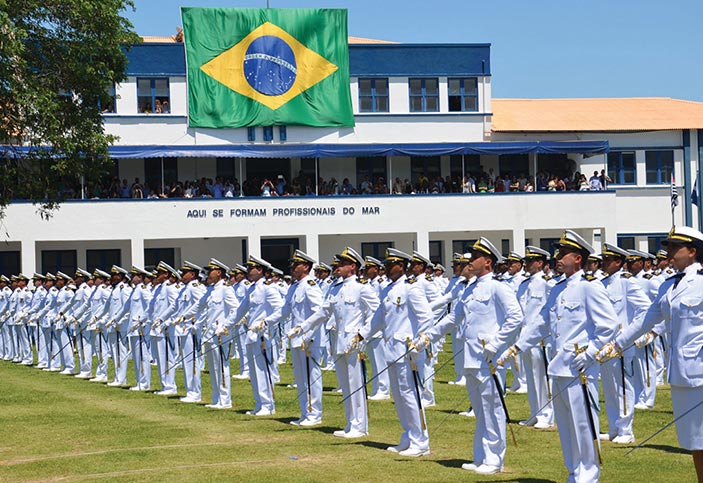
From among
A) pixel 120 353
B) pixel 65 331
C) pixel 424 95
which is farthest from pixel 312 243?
pixel 120 353

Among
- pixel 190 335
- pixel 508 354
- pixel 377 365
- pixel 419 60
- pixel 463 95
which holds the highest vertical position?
pixel 419 60

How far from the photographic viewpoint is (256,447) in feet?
49.1

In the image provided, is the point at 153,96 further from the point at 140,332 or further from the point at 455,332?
the point at 455,332

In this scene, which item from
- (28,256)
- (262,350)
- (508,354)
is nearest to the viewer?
(508,354)

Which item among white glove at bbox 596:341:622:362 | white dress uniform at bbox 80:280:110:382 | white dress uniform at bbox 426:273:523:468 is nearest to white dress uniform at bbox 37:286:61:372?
white dress uniform at bbox 80:280:110:382

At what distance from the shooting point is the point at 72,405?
2123cm

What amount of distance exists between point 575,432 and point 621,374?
13.9 feet

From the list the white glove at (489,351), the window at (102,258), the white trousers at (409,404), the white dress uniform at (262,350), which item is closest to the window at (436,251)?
the window at (102,258)

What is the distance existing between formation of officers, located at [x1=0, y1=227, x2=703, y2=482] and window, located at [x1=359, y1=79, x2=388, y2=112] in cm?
2519

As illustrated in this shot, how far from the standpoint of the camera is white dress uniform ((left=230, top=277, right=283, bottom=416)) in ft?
60.8

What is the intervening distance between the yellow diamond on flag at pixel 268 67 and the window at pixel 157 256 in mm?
7342

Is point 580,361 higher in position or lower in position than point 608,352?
lower

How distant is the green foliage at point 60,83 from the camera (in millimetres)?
21281

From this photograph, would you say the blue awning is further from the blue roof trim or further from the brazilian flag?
the blue roof trim
